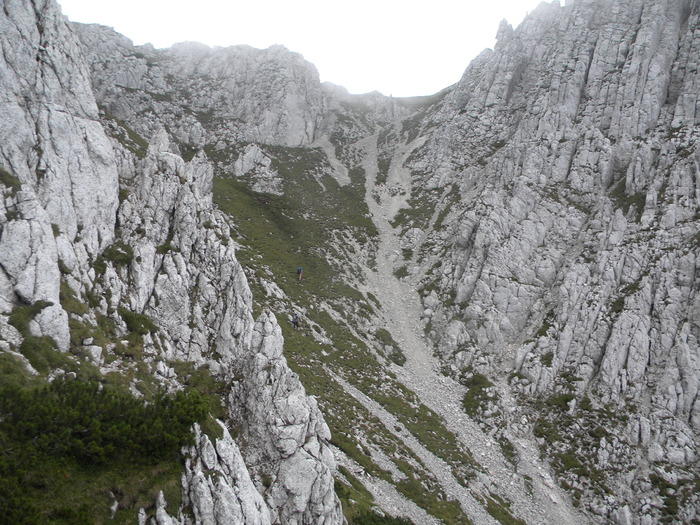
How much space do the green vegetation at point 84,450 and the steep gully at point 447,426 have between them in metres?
16.4

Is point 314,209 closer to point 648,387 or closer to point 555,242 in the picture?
point 555,242

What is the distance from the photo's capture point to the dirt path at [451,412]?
2962cm

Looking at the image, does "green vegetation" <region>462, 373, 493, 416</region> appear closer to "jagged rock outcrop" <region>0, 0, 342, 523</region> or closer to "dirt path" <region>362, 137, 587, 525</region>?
"dirt path" <region>362, 137, 587, 525</region>

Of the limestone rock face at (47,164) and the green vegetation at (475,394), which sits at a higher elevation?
the limestone rock face at (47,164)

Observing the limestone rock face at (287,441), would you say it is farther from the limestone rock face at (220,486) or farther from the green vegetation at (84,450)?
the green vegetation at (84,450)

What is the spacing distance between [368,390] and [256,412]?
58.8 ft

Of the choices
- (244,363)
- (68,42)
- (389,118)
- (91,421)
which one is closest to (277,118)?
(389,118)

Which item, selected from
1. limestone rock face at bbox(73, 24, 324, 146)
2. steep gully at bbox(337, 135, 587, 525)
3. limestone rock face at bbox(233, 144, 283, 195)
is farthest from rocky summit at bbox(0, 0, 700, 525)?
limestone rock face at bbox(73, 24, 324, 146)

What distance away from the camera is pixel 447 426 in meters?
36.8

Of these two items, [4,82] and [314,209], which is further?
[314,209]

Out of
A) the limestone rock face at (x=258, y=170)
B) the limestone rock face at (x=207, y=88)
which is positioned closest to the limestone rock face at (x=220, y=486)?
the limestone rock face at (x=258, y=170)

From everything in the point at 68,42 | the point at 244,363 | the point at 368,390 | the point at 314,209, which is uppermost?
the point at 68,42

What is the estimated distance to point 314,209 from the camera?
77.4 metres

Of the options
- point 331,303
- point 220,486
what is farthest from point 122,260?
point 331,303
